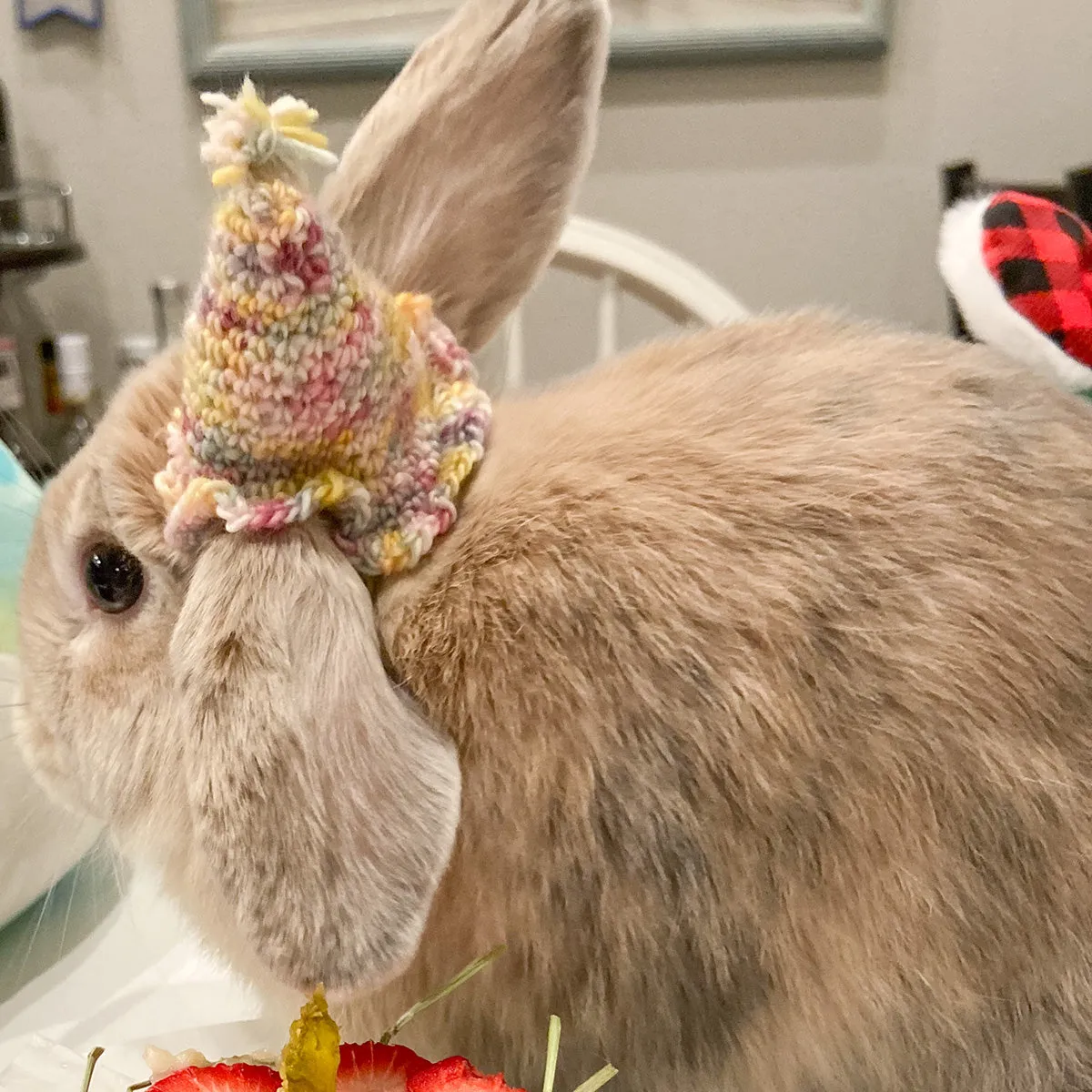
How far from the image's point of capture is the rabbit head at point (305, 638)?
1.12ft

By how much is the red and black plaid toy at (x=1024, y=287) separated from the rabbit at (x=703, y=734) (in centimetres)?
17

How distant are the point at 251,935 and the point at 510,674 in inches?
4.7

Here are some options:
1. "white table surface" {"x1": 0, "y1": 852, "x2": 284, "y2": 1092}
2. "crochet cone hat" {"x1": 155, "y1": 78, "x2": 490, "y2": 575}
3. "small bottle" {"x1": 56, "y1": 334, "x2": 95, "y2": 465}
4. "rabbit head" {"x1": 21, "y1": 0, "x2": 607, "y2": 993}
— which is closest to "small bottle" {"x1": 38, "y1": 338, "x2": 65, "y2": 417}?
"small bottle" {"x1": 56, "y1": 334, "x2": 95, "y2": 465}

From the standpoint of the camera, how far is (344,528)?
370 millimetres

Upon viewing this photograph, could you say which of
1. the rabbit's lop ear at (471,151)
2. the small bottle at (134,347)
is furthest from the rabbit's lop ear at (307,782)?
the small bottle at (134,347)

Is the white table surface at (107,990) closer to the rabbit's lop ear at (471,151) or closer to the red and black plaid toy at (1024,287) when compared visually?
the rabbit's lop ear at (471,151)

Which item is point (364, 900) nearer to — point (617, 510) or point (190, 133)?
point (617, 510)

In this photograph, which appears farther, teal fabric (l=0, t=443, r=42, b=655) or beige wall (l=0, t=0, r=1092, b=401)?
beige wall (l=0, t=0, r=1092, b=401)

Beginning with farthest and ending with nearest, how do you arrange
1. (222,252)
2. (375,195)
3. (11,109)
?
(11,109) < (375,195) < (222,252)

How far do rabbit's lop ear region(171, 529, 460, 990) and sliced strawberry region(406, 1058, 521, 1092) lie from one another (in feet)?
0.13

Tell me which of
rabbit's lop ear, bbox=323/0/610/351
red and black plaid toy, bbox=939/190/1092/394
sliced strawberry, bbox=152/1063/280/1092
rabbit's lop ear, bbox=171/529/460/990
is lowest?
sliced strawberry, bbox=152/1063/280/1092

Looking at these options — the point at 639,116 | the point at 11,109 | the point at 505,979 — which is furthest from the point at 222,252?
Result: the point at 11,109

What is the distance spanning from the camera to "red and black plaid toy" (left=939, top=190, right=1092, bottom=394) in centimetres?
55

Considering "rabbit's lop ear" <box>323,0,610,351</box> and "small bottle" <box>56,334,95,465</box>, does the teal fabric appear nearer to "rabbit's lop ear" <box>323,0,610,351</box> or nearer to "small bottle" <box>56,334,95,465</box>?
"rabbit's lop ear" <box>323,0,610,351</box>
